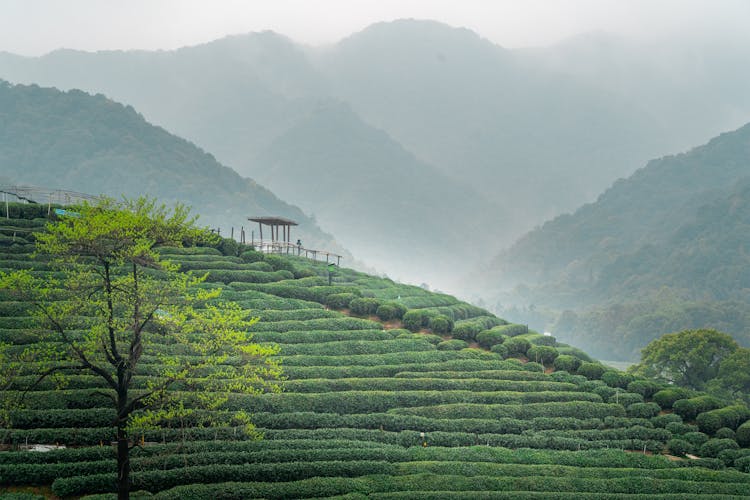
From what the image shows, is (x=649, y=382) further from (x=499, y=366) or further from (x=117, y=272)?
(x=117, y=272)

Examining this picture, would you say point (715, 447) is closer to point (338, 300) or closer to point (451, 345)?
point (451, 345)

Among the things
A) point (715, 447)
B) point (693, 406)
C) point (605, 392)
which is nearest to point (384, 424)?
point (605, 392)

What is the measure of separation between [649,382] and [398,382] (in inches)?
601

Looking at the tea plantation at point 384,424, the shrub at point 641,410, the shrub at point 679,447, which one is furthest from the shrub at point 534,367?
the shrub at point 679,447

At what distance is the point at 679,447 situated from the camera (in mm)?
31250

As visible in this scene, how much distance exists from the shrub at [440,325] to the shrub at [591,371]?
8.80 meters

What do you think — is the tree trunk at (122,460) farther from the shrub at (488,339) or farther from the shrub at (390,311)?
the shrub at (488,339)

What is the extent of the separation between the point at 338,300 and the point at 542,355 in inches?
545

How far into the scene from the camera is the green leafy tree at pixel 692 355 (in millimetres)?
48938

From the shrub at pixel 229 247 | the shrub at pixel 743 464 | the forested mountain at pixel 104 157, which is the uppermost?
the forested mountain at pixel 104 157

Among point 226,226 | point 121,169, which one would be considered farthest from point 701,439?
point 121,169

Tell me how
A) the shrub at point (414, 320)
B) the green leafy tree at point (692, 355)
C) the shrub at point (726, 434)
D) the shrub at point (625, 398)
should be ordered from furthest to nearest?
the green leafy tree at point (692, 355)
the shrub at point (414, 320)
the shrub at point (625, 398)
the shrub at point (726, 434)

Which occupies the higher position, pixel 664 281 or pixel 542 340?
pixel 664 281

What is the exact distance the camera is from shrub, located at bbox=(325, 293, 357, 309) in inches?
1729
